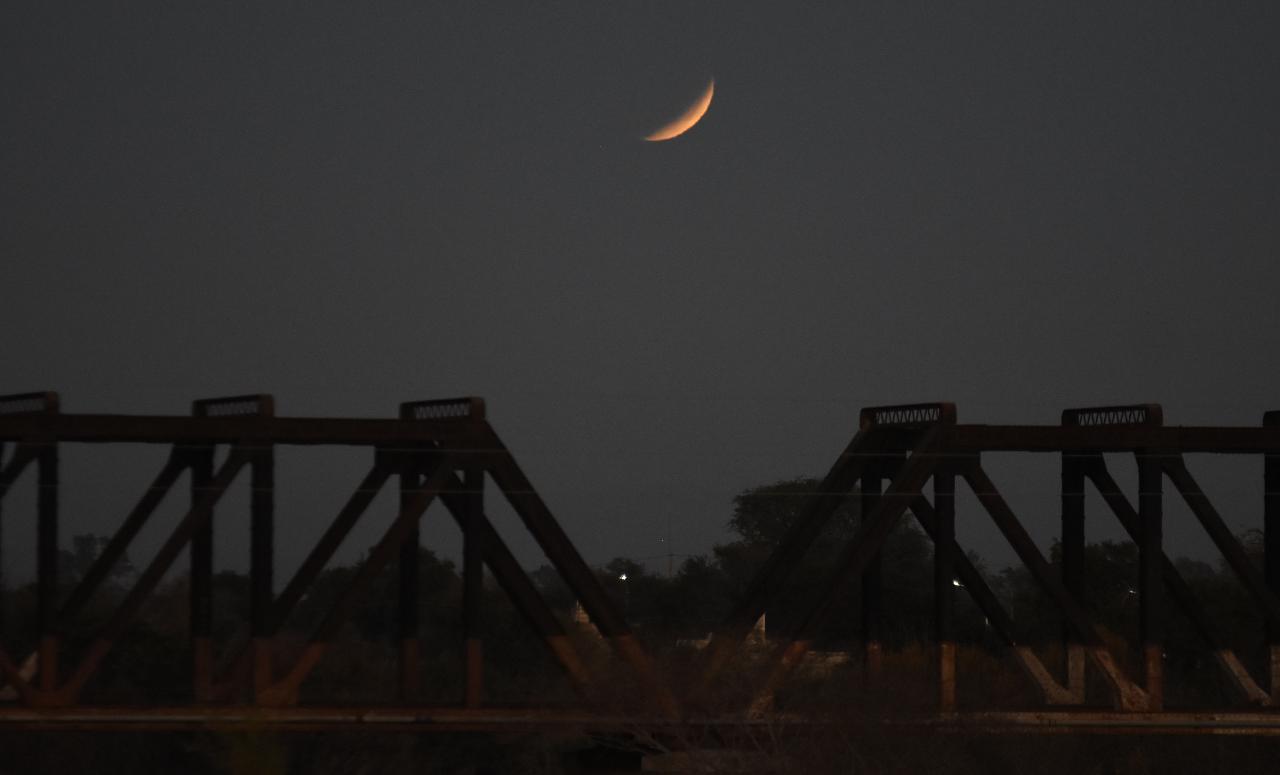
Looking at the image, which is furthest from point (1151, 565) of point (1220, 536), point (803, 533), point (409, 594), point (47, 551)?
point (47, 551)

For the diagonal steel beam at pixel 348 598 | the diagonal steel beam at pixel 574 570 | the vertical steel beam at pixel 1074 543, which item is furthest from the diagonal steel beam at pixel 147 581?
the vertical steel beam at pixel 1074 543

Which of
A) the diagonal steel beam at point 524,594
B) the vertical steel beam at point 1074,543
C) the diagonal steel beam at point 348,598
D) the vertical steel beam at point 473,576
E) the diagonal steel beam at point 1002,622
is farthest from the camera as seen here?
the vertical steel beam at point 1074,543

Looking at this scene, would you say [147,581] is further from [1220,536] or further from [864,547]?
[1220,536]

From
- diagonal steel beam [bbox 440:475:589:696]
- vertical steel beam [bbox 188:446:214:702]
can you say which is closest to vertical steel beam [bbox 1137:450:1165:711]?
diagonal steel beam [bbox 440:475:589:696]

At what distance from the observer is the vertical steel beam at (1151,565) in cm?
2108

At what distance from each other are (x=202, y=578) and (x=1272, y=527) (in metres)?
13.2

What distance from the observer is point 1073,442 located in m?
21.1

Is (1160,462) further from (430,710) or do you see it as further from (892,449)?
(430,710)

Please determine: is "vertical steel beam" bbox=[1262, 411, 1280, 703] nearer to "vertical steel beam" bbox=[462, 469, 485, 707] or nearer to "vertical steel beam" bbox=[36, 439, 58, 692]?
"vertical steel beam" bbox=[462, 469, 485, 707]

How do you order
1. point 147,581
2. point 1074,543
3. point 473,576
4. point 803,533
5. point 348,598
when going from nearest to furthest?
1. point 147,581
2. point 348,598
3. point 473,576
4. point 803,533
5. point 1074,543

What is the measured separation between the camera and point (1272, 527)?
74.3 feet

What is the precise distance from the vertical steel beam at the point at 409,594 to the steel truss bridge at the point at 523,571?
0.09 ft

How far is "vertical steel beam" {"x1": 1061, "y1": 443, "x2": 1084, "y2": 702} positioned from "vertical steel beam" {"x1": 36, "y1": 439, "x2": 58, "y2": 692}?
1190 cm

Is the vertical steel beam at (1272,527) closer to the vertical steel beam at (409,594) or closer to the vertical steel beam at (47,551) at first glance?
the vertical steel beam at (409,594)
